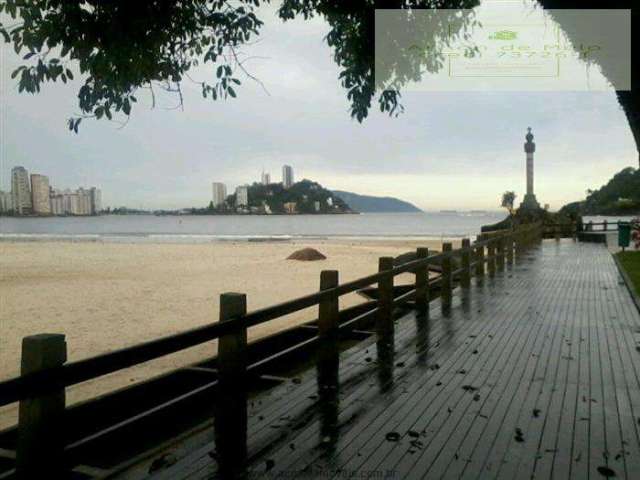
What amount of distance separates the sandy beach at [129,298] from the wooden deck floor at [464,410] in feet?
14.5

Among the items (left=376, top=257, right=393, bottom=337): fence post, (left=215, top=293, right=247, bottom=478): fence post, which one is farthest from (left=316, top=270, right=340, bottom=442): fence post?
(left=376, top=257, right=393, bottom=337): fence post

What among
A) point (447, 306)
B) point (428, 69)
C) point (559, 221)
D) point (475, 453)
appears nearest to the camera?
point (475, 453)

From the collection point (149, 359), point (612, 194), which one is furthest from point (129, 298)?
point (612, 194)

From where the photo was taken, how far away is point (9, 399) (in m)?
2.58

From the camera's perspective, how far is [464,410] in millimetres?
5000

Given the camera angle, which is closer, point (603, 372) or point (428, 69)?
point (428, 69)

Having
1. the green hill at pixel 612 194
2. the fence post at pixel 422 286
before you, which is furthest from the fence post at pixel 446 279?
the green hill at pixel 612 194

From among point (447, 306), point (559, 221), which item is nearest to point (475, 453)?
point (447, 306)

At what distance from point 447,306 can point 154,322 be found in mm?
7546

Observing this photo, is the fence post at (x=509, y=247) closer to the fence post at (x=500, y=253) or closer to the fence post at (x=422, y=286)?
the fence post at (x=500, y=253)

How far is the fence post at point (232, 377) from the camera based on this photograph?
14.8 ft

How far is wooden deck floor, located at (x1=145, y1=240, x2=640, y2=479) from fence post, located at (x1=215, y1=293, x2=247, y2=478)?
16 cm

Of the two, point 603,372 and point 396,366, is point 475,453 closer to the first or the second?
point 396,366

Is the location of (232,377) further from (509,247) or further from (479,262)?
(509,247)
